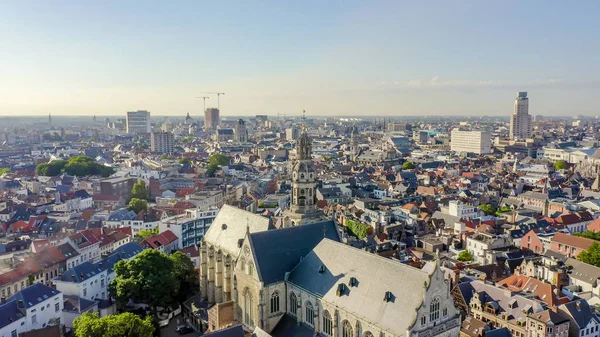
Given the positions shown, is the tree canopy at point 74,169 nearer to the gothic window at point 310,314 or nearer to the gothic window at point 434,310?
the gothic window at point 310,314

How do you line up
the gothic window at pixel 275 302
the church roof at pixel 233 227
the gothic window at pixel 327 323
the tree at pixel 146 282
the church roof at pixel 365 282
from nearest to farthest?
the church roof at pixel 365 282 → the gothic window at pixel 327 323 → the gothic window at pixel 275 302 → the church roof at pixel 233 227 → the tree at pixel 146 282

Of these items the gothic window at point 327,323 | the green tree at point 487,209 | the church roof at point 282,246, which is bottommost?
the green tree at point 487,209

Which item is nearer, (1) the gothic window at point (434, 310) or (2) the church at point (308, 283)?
(1) the gothic window at point (434, 310)

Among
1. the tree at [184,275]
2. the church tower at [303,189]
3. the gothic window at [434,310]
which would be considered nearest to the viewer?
the gothic window at [434,310]

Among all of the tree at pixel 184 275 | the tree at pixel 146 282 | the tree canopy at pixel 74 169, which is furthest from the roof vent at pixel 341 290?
the tree canopy at pixel 74 169

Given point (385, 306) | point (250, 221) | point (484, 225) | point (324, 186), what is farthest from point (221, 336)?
point (324, 186)

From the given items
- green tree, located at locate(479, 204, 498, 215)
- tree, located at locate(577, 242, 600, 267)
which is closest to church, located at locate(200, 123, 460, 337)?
tree, located at locate(577, 242, 600, 267)

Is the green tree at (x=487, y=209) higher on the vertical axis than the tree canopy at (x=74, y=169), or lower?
lower
